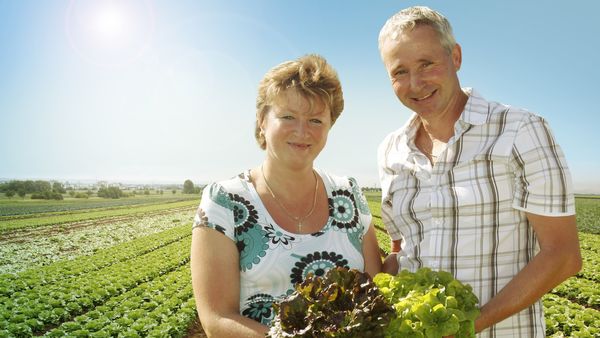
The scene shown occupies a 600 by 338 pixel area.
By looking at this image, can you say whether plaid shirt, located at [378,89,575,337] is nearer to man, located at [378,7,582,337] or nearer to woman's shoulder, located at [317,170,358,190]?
man, located at [378,7,582,337]

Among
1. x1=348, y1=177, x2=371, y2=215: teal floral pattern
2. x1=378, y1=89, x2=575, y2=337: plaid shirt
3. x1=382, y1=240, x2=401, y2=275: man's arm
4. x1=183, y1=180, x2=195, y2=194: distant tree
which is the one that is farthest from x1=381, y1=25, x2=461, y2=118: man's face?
x1=183, y1=180, x2=195, y2=194: distant tree

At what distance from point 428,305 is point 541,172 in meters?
1.14

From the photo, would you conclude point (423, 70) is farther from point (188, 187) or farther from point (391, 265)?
point (188, 187)

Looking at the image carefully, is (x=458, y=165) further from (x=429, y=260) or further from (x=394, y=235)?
(x=394, y=235)

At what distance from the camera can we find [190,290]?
1234 cm

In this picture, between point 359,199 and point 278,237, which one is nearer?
point 278,237

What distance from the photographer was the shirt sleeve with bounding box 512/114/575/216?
223 cm

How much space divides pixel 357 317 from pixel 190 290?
38.9 feet

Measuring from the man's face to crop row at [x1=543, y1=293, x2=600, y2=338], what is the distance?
8642 millimetres

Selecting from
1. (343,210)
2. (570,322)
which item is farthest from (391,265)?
(570,322)

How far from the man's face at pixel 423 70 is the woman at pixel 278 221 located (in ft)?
1.47

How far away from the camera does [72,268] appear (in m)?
18.1

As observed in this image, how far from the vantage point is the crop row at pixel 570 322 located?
862 cm

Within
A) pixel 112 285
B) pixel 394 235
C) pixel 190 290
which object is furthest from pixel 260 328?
pixel 112 285
